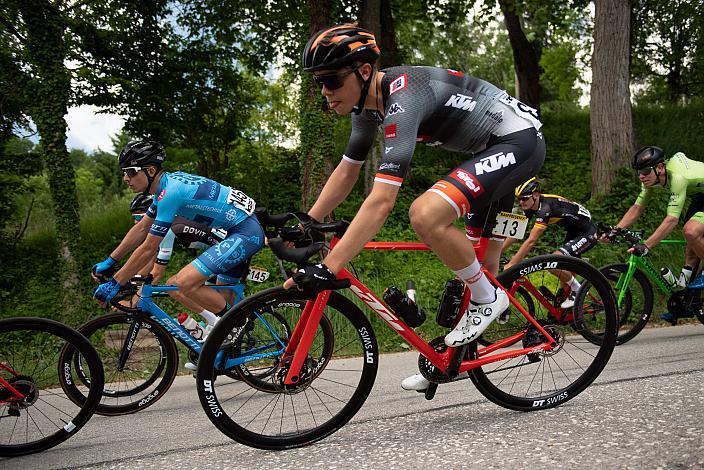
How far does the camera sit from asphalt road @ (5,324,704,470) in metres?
2.83

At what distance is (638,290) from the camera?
Answer: 6832mm

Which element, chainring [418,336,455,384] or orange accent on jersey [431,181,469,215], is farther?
chainring [418,336,455,384]

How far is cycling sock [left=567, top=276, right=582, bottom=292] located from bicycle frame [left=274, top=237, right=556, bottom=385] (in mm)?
882

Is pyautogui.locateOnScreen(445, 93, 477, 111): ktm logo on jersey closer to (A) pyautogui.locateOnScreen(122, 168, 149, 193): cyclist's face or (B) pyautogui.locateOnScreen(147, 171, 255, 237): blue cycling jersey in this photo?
(B) pyautogui.locateOnScreen(147, 171, 255, 237): blue cycling jersey

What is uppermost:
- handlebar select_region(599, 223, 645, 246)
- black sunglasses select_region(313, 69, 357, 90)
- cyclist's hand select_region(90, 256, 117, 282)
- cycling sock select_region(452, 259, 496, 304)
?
black sunglasses select_region(313, 69, 357, 90)

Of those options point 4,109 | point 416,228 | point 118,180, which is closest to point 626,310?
point 416,228

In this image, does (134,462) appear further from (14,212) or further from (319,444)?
(14,212)

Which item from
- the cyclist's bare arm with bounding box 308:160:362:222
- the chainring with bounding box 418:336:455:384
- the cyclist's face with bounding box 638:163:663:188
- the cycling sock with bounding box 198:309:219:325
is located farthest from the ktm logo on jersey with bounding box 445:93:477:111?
the cyclist's face with bounding box 638:163:663:188

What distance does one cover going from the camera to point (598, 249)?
31.4 feet

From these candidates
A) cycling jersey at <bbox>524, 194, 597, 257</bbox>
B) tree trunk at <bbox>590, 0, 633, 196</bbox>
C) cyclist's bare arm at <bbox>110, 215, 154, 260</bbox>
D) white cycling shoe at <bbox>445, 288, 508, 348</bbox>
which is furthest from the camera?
tree trunk at <bbox>590, 0, 633, 196</bbox>

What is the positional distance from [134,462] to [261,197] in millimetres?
11844

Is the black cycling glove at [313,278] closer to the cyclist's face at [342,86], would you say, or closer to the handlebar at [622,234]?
the cyclist's face at [342,86]

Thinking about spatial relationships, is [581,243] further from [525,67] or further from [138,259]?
[525,67]

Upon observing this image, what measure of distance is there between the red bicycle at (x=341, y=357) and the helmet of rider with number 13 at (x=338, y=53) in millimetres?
784
